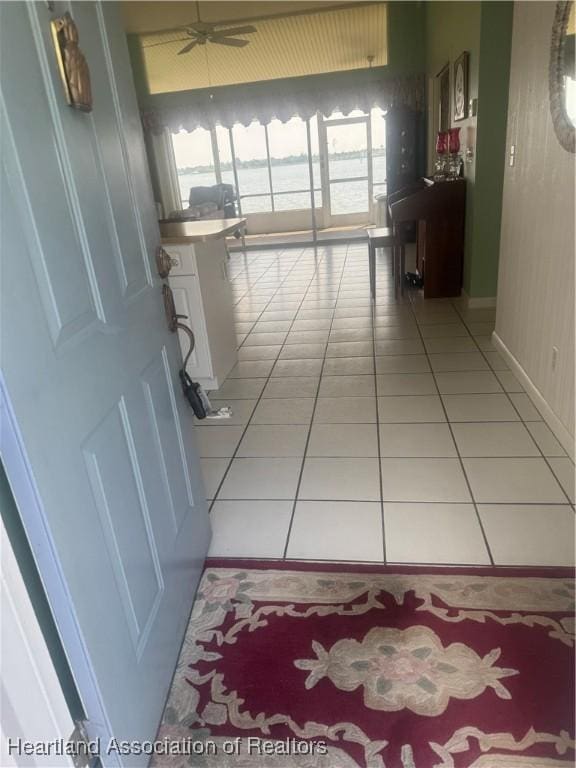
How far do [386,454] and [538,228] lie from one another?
4.29ft

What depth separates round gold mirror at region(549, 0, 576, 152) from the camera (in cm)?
202

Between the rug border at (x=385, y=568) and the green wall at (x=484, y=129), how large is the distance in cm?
300

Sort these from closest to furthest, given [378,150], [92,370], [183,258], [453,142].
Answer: [92,370] → [183,258] → [453,142] → [378,150]

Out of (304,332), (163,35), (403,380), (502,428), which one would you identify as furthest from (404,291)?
(163,35)

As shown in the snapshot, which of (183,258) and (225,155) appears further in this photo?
(225,155)

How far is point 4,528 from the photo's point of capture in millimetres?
812

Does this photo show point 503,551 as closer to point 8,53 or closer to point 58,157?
point 58,157

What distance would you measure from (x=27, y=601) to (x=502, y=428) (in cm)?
210

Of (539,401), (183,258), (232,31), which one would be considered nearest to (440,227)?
(539,401)

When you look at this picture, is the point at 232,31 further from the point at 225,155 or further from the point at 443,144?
the point at 225,155

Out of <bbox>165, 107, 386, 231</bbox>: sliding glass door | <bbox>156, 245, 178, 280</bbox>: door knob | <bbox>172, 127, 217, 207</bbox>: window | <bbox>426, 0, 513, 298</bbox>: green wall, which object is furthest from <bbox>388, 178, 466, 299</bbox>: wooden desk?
<bbox>172, 127, 217, 207</bbox>: window

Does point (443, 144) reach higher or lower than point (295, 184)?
higher

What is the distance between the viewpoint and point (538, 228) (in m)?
2.43

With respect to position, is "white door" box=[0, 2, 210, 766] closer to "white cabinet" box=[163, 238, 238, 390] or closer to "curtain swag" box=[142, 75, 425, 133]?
"white cabinet" box=[163, 238, 238, 390]
